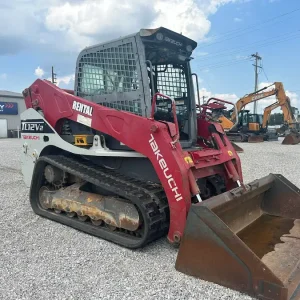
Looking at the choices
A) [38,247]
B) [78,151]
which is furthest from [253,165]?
[38,247]

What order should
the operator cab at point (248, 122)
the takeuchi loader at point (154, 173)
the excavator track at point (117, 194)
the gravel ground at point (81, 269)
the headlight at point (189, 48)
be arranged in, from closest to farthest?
the gravel ground at point (81, 269)
the takeuchi loader at point (154, 173)
the excavator track at point (117, 194)
the headlight at point (189, 48)
the operator cab at point (248, 122)

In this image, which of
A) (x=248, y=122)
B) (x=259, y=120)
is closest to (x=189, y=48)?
(x=248, y=122)

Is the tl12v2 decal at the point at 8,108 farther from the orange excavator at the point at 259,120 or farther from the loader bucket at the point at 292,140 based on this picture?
the loader bucket at the point at 292,140

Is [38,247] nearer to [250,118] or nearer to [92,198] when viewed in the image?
[92,198]

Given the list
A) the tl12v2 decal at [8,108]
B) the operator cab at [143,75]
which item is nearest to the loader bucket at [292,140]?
the operator cab at [143,75]

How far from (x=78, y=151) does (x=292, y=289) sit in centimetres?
315

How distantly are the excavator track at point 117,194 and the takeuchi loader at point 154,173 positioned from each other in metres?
0.01

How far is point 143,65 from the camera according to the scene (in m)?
4.30

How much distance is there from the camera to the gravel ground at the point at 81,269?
9.57ft

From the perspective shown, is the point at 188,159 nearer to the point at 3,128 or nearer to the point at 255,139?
the point at 255,139

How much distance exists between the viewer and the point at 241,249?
2852 millimetres

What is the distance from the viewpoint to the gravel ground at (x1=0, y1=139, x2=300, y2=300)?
2.92 m

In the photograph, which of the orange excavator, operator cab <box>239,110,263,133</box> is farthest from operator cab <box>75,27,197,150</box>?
operator cab <box>239,110,263,133</box>

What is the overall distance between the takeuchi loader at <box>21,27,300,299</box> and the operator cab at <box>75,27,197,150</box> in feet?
0.05
